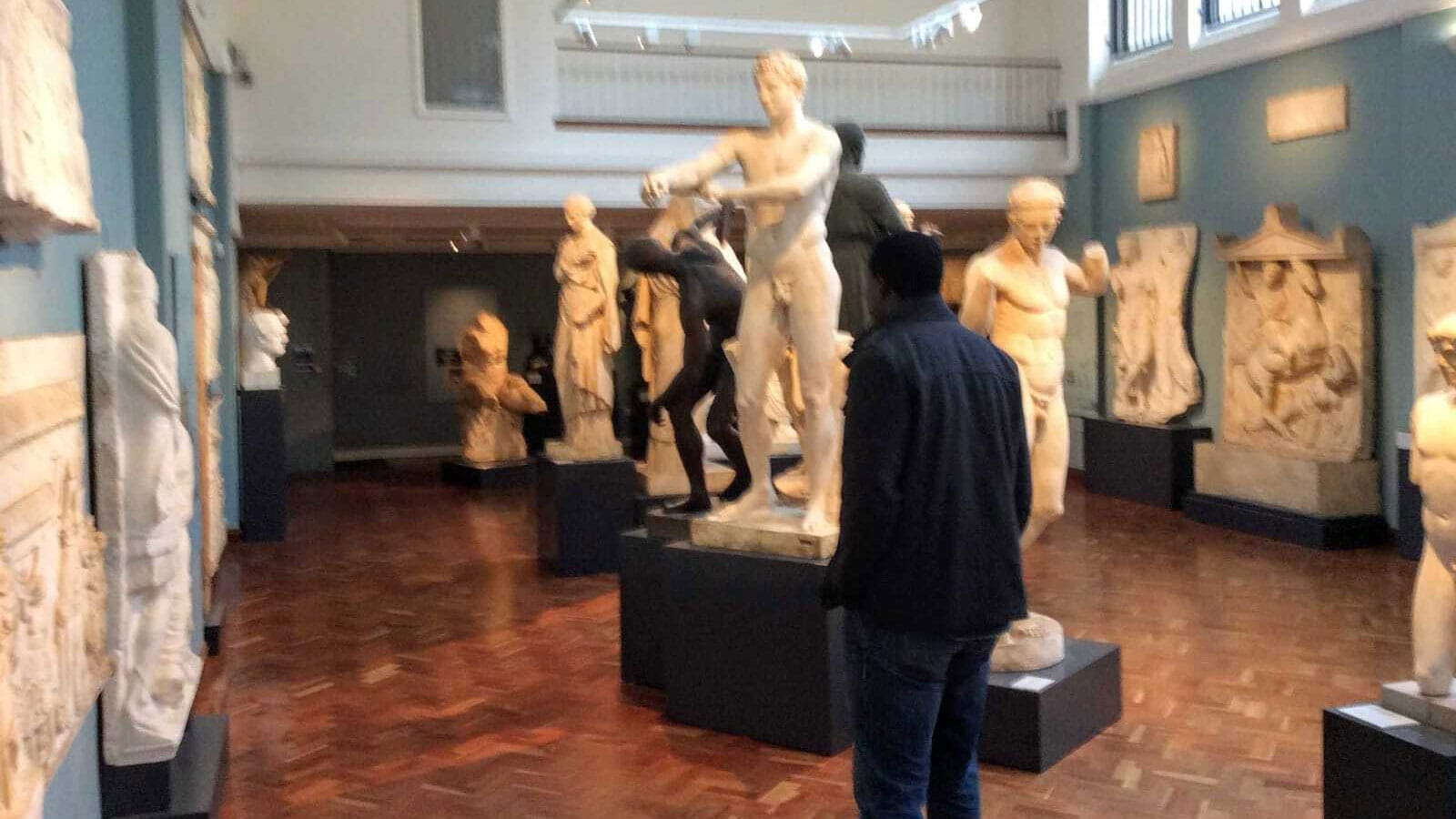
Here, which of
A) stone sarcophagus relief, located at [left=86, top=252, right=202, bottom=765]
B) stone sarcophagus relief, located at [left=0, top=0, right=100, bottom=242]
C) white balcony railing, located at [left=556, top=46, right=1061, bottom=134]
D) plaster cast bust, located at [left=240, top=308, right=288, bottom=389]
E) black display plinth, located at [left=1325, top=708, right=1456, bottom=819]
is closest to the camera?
stone sarcophagus relief, located at [left=0, top=0, right=100, bottom=242]

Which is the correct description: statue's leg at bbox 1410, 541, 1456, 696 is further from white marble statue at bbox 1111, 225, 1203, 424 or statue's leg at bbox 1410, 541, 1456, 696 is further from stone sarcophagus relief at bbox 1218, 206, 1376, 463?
white marble statue at bbox 1111, 225, 1203, 424

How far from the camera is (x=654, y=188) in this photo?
15.3 feet

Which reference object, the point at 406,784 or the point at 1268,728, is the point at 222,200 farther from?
the point at 1268,728

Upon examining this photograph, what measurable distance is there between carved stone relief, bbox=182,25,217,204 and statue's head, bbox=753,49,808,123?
10.6ft

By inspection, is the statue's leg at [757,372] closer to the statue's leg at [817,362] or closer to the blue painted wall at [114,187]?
the statue's leg at [817,362]

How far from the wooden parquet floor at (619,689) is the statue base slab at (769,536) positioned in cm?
76

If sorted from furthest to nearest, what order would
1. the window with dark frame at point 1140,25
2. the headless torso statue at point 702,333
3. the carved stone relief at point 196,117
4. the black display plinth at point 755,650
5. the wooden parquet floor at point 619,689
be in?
the window with dark frame at point 1140,25
the carved stone relief at point 196,117
the headless torso statue at point 702,333
the black display plinth at point 755,650
the wooden parquet floor at point 619,689

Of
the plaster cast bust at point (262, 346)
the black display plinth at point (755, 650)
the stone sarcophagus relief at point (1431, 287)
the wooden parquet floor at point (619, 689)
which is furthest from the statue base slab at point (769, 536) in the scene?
the plaster cast bust at point (262, 346)

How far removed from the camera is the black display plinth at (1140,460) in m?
10.9

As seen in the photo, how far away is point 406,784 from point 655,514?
5.60ft

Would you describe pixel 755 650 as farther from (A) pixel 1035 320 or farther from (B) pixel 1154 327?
(B) pixel 1154 327

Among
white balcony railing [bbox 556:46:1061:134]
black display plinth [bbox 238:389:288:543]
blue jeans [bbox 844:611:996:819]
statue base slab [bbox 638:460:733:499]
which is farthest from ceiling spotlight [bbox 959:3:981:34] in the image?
blue jeans [bbox 844:611:996:819]

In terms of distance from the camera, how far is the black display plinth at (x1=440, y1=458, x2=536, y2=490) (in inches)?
522

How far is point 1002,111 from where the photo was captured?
13.3m
